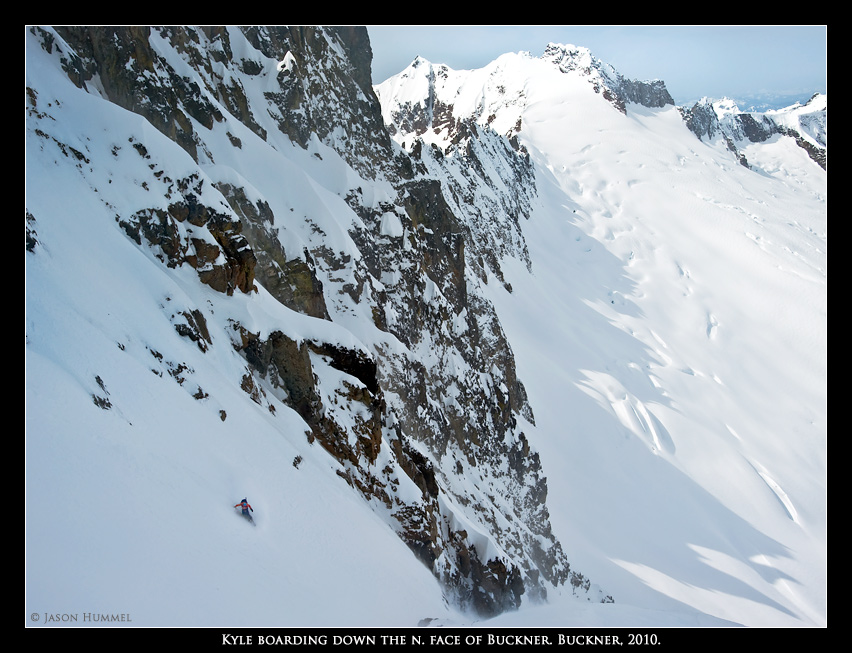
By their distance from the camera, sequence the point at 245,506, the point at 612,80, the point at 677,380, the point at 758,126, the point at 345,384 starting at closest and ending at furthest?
the point at 245,506
the point at 345,384
the point at 677,380
the point at 612,80
the point at 758,126

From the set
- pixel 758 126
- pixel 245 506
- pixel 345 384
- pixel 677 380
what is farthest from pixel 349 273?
pixel 758 126

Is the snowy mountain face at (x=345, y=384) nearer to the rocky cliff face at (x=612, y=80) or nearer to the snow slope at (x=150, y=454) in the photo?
the snow slope at (x=150, y=454)

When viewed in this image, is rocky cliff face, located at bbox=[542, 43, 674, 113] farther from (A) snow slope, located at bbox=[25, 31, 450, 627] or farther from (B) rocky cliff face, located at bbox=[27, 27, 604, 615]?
(A) snow slope, located at bbox=[25, 31, 450, 627]

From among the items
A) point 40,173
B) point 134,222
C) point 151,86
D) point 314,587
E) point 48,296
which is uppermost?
point 151,86

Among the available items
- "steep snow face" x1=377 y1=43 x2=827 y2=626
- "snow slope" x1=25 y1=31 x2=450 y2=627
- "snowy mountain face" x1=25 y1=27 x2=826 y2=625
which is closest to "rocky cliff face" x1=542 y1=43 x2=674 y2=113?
"steep snow face" x1=377 y1=43 x2=827 y2=626

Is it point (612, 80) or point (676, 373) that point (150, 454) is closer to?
point (676, 373)

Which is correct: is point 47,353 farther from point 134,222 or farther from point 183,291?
point 134,222

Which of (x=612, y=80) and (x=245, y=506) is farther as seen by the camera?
(x=612, y=80)
